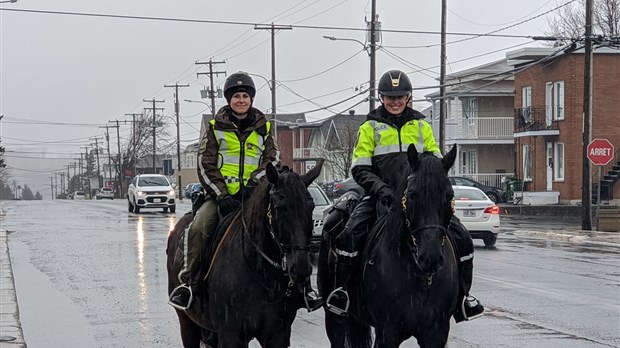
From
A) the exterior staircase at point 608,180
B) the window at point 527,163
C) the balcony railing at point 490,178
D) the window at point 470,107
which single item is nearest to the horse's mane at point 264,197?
the exterior staircase at point 608,180

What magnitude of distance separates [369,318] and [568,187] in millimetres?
43235

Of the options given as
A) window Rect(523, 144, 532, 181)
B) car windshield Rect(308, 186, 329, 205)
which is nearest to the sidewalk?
car windshield Rect(308, 186, 329, 205)

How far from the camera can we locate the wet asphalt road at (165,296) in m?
10.6

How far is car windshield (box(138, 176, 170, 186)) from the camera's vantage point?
45.0 m

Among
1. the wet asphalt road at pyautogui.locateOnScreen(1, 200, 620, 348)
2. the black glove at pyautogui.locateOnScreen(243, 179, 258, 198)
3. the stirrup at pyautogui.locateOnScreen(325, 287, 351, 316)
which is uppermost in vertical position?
the black glove at pyautogui.locateOnScreen(243, 179, 258, 198)

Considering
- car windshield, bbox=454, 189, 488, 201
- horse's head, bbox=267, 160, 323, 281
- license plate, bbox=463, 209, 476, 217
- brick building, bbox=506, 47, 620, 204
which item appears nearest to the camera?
horse's head, bbox=267, 160, 323, 281

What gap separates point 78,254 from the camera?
854 inches

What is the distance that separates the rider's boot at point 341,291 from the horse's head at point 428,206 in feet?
3.36

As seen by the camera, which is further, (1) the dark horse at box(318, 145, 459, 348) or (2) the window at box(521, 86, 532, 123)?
(2) the window at box(521, 86, 532, 123)

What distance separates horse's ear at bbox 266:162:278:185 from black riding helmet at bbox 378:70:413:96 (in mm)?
1683

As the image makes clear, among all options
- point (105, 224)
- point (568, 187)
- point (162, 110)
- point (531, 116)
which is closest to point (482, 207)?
point (105, 224)

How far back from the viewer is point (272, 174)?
6395 mm

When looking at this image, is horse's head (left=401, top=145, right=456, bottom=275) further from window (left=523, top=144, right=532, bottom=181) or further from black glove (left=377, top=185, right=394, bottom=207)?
window (left=523, top=144, right=532, bottom=181)

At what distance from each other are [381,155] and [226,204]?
135 centimetres
